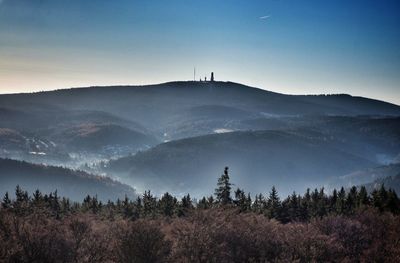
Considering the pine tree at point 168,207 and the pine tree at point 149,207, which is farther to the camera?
the pine tree at point 168,207

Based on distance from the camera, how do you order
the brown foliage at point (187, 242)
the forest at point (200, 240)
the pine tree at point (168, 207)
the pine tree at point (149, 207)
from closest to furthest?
the brown foliage at point (187, 242) → the forest at point (200, 240) → the pine tree at point (149, 207) → the pine tree at point (168, 207)

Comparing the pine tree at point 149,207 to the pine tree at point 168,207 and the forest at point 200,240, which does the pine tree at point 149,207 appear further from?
the forest at point 200,240

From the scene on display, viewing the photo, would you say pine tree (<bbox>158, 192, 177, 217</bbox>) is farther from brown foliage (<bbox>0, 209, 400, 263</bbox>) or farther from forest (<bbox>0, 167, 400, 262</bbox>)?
brown foliage (<bbox>0, 209, 400, 263</bbox>)

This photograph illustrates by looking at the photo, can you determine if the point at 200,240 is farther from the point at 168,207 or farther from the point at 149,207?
the point at 149,207

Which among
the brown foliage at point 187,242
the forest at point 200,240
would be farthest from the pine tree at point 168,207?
the brown foliage at point 187,242

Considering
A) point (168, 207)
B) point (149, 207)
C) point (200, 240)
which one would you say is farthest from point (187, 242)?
point (149, 207)

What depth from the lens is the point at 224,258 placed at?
6488 centimetres

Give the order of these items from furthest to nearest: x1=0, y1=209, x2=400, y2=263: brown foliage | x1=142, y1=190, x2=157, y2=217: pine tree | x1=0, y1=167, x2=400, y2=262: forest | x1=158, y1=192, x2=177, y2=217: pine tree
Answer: x1=158, y1=192, x2=177, y2=217: pine tree, x1=142, y1=190, x2=157, y2=217: pine tree, x1=0, y1=167, x2=400, y2=262: forest, x1=0, y1=209, x2=400, y2=263: brown foliage

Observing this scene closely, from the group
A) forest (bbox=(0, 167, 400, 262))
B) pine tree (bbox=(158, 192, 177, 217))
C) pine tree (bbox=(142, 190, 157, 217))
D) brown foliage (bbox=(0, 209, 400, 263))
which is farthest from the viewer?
pine tree (bbox=(158, 192, 177, 217))

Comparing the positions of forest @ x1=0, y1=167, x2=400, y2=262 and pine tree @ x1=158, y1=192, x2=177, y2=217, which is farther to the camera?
pine tree @ x1=158, y1=192, x2=177, y2=217

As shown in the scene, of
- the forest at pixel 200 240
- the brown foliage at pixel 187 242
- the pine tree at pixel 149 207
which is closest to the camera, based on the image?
the brown foliage at pixel 187 242

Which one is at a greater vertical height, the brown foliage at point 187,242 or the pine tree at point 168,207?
the brown foliage at point 187,242

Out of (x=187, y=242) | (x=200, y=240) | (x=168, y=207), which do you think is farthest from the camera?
→ (x=168, y=207)

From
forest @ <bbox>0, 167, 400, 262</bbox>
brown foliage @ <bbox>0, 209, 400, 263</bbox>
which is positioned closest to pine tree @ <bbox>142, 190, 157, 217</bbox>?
forest @ <bbox>0, 167, 400, 262</bbox>
